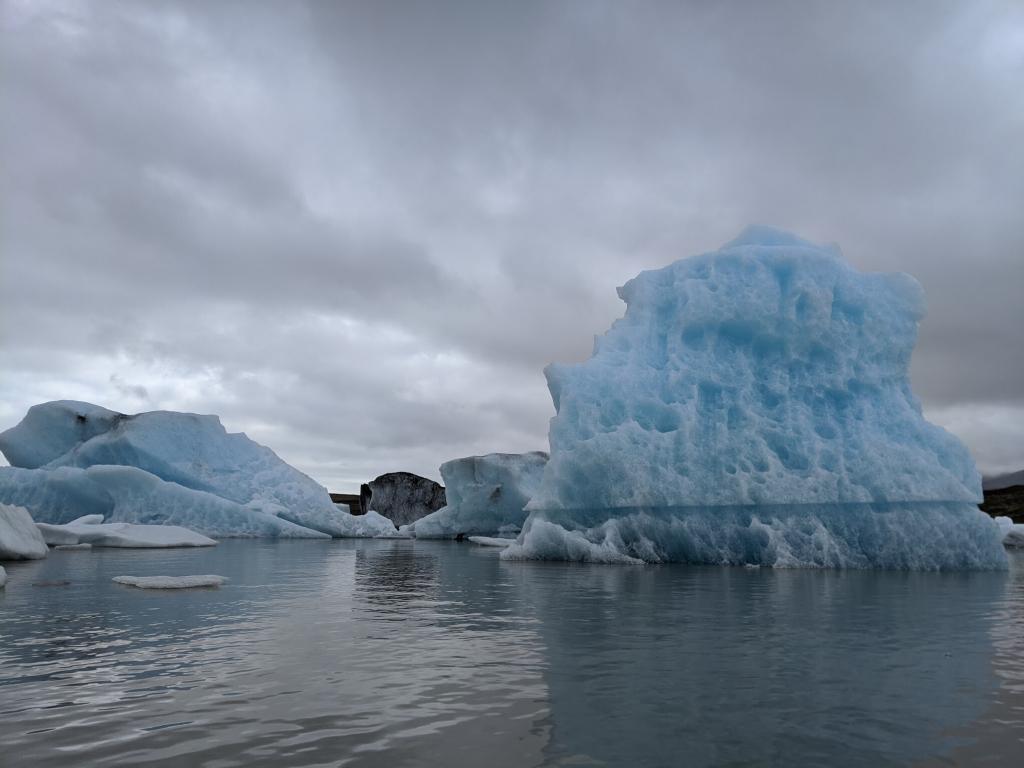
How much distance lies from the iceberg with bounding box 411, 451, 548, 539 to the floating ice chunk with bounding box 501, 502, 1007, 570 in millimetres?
19853

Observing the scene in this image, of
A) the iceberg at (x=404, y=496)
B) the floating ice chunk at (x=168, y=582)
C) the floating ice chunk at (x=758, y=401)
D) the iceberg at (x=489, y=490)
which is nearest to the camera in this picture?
the floating ice chunk at (x=168, y=582)

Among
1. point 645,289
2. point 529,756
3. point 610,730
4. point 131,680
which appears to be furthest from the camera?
point 645,289

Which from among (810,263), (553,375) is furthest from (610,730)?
(810,263)

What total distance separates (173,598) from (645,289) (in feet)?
44.7

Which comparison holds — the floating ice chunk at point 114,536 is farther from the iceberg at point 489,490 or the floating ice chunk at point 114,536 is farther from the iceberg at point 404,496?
the iceberg at point 404,496

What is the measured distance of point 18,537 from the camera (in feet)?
52.5

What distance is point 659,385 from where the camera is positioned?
1744 centimetres

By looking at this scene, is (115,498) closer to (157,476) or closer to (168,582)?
(157,476)

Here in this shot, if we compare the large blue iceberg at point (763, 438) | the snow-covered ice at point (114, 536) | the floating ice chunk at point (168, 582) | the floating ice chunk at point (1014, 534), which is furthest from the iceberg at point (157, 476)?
the floating ice chunk at point (1014, 534)

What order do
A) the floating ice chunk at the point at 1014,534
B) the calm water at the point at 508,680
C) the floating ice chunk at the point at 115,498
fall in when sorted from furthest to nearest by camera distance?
the floating ice chunk at the point at 1014,534 < the floating ice chunk at the point at 115,498 < the calm water at the point at 508,680

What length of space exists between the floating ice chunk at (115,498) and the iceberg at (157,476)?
39 mm

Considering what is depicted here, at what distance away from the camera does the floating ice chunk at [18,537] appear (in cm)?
1543

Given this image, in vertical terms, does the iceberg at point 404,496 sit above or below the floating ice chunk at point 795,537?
above

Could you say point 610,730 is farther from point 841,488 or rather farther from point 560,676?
point 841,488
